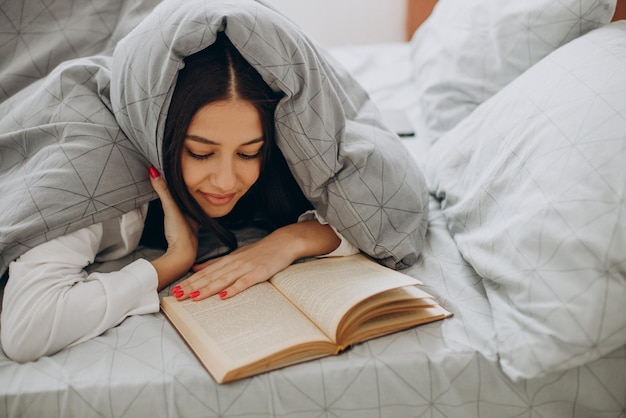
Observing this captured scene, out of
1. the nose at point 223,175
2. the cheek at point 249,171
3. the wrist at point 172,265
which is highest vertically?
the nose at point 223,175

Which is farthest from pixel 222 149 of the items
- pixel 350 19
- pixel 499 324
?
pixel 350 19

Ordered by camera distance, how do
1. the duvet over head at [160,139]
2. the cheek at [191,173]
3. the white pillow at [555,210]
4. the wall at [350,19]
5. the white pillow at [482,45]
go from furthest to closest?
the wall at [350,19]
the white pillow at [482,45]
the cheek at [191,173]
the duvet over head at [160,139]
the white pillow at [555,210]

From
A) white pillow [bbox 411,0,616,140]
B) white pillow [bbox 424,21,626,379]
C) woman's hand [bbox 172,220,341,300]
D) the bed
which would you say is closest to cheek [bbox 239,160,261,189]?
woman's hand [bbox 172,220,341,300]

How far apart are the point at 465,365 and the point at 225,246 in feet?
1.71

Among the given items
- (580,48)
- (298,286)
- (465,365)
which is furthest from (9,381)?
(580,48)

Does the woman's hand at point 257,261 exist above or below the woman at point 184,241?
below

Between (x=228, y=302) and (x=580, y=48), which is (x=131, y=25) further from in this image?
(x=580, y=48)

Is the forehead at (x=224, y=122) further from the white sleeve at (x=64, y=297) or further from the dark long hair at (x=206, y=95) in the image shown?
the white sleeve at (x=64, y=297)

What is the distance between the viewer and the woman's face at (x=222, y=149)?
93 centimetres

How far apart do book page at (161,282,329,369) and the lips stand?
0.58 ft

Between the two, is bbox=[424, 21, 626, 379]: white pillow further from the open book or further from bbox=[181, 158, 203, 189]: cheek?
bbox=[181, 158, 203, 189]: cheek

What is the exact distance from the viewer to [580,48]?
1055mm

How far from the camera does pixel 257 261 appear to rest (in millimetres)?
1005

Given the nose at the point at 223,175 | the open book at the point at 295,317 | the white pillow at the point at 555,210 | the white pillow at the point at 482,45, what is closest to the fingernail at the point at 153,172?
the nose at the point at 223,175
